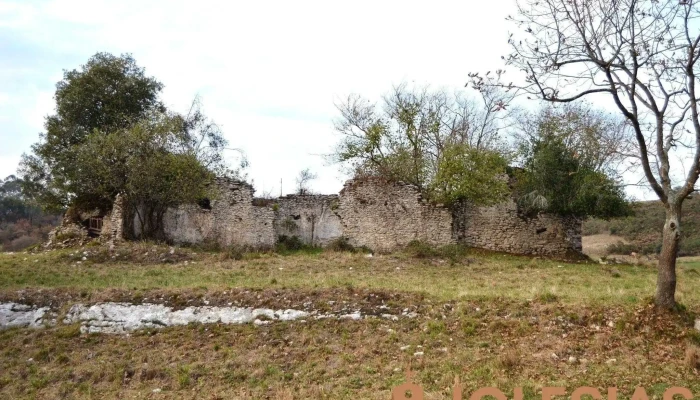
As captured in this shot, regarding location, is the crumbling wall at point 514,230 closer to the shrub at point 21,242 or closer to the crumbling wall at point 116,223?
the crumbling wall at point 116,223

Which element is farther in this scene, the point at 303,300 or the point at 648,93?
the point at 303,300

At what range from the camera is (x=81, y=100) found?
26219 mm

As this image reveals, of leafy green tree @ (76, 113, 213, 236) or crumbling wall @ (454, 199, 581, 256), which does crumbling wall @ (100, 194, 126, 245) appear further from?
crumbling wall @ (454, 199, 581, 256)

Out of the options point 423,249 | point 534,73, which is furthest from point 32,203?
point 534,73

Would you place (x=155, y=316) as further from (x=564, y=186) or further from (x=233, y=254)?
(x=564, y=186)

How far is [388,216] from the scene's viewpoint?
2442 cm

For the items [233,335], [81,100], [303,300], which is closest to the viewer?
[233,335]

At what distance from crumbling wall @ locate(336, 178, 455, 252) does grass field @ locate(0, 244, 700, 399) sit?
8402mm

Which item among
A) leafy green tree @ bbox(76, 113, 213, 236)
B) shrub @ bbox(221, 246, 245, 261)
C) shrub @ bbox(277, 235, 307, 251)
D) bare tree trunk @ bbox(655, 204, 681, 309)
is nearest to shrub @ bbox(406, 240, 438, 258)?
shrub @ bbox(277, 235, 307, 251)

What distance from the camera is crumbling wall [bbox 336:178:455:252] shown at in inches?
944

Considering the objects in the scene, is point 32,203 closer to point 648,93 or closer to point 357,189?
point 357,189

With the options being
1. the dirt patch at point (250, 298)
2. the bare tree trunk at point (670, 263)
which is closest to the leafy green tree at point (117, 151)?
the dirt patch at point (250, 298)

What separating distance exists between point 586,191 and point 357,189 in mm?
9164

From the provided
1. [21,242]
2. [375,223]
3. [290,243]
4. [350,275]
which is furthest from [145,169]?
[21,242]
